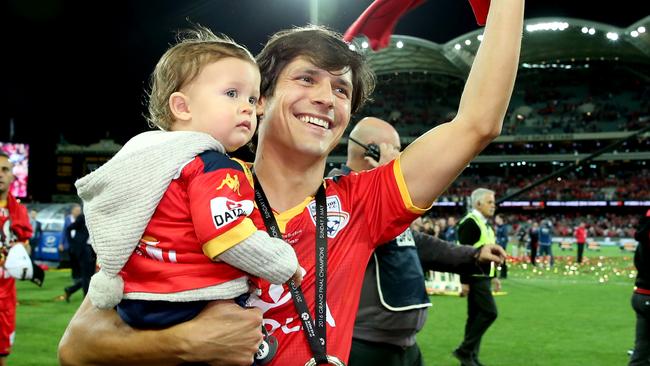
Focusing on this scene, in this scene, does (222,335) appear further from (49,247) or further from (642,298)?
(49,247)

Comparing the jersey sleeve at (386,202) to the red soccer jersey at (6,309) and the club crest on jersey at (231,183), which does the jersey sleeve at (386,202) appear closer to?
the club crest on jersey at (231,183)

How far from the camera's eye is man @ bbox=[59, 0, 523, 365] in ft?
5.98

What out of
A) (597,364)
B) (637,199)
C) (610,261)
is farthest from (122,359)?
(637,199)

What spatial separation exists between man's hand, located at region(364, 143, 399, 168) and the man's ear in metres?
2.56

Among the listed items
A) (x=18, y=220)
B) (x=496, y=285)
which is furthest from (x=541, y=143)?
(x=18, y=220)

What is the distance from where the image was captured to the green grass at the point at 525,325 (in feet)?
27.8

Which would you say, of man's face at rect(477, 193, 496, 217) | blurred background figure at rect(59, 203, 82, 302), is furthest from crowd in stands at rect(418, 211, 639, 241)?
man's face at rect(477, 193, 496, 217)

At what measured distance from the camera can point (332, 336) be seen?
2.03 meters

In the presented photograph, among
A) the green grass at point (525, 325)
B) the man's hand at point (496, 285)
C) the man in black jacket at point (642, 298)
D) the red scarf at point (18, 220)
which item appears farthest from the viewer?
the man's hand at point (496, 285)

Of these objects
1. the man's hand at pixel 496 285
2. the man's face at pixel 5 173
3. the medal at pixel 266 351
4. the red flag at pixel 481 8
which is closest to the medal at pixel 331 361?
the medal at pixel 266 351

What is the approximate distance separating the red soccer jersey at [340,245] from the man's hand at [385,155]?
227 centimetres

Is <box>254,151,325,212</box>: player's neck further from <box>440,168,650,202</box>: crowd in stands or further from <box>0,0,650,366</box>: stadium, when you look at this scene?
<box>440,168,650,202</box>: crowd in stands

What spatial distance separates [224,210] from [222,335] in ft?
1.14

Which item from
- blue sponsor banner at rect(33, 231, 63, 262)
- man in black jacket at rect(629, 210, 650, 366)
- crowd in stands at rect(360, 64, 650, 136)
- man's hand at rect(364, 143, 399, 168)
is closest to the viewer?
man's hand at rect(364, 143, 399, 168)
